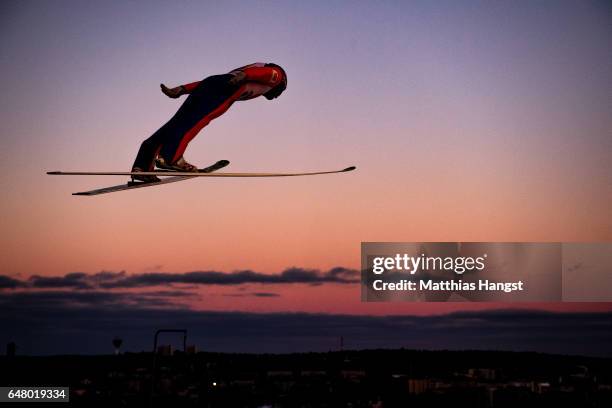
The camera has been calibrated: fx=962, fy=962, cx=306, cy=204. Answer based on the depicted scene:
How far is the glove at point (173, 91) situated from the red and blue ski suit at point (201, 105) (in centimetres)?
6

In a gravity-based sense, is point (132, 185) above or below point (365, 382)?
above

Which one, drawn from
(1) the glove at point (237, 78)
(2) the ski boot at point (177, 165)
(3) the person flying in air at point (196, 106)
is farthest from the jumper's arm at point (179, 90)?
(2) the ski boot at point (177, 165)

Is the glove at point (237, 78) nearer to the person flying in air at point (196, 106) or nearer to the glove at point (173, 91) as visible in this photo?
the person flying in air at point (196, 106)

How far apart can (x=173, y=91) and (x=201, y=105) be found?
0.42m

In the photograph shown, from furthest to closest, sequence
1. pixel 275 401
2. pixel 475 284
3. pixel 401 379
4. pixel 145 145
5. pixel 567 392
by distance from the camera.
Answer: pixel 401 379
pixel 567 392
pixel 275 401
pixel 475 284
pixel 145 145

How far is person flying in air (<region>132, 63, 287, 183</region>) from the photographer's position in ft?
40.3

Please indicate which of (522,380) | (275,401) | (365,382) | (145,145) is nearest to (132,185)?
(145,145)

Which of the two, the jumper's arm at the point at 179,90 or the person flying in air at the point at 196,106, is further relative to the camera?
the jumper's arm at the point at 179,90

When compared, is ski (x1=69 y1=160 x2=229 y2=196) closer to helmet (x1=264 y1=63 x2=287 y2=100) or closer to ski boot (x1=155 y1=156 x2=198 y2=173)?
ski boot (x1=155 y1=156 x2=198 y2=173)

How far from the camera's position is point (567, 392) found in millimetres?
27406

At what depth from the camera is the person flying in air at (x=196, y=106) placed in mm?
12281

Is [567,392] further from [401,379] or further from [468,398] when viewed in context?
[401,379]

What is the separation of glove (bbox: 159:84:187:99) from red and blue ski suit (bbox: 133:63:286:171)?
6 centimetres

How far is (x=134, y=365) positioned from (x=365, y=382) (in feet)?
22.3
